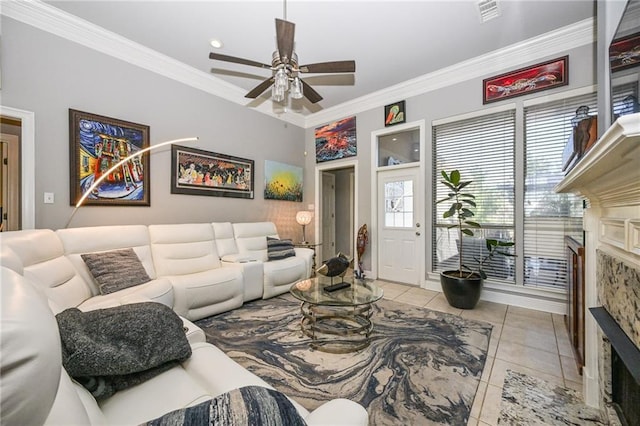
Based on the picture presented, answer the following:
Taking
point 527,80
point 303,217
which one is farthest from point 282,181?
point 527,80

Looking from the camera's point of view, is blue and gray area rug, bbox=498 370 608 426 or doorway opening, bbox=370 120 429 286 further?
doorway opening, bbox=370 120 429 286

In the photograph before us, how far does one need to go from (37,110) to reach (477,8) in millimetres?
4363

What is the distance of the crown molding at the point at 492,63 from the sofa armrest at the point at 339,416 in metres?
4.03

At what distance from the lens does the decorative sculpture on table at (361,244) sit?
14.4ft

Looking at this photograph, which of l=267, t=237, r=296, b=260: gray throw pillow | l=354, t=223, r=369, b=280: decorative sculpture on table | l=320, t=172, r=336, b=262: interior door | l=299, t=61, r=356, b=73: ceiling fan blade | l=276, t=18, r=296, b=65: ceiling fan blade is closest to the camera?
l=276, t=18, r=296, b=65: ceiling fan blade

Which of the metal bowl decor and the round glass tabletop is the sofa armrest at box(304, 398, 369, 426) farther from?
the metal bowl decor

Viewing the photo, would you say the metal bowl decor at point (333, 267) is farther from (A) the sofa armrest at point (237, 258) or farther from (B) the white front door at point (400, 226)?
(B) the white front door at point (400, 226)

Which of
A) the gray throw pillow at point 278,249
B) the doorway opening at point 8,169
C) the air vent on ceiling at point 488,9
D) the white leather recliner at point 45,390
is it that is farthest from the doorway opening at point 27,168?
the air vent on ceiling at point 488,9

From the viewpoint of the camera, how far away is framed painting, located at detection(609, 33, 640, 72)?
1.31 metres

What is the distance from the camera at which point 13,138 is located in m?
3.14

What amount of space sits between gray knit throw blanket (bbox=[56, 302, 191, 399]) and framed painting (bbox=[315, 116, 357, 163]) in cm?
403

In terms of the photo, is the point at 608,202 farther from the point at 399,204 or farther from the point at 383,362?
the point at 399,204

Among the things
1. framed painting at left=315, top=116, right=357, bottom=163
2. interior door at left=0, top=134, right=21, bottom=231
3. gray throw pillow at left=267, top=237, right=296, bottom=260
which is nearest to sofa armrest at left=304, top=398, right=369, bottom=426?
gray throw pillow at left=267, top=237, right=296, bottom=260

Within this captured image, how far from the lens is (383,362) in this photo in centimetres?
192
